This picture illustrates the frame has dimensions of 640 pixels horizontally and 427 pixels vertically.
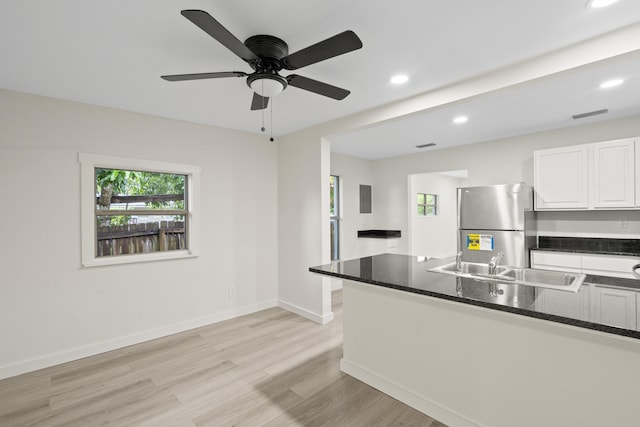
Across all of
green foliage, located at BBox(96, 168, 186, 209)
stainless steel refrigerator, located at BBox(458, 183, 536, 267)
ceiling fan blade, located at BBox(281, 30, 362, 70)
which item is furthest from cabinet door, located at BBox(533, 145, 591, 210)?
green foliage, located at BBox(96, 168, 186, 209)

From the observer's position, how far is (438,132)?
417 centimetres

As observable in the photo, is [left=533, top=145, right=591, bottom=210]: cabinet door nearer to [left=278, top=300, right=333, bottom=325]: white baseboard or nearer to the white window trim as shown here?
[left=278, top=300, right=333, bottom=325]: white baseboard

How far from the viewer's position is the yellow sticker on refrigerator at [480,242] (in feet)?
13.2

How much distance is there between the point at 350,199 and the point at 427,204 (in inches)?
101

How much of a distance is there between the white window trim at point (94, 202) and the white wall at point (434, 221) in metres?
3.85

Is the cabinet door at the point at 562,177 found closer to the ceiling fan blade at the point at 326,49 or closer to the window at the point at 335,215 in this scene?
the window at the point at 335,215

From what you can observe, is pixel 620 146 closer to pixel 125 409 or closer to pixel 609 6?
pixel 609 6

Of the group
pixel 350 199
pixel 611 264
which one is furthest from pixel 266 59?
pixel 611 264

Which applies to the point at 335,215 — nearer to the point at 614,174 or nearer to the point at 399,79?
the point at 399,79

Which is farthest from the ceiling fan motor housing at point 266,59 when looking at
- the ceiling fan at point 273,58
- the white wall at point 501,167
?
the white wall at point 501,167

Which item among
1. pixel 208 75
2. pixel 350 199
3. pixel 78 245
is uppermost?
pixel 208 75

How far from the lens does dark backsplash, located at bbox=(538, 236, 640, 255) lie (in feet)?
11.5

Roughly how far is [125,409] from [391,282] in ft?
6.92

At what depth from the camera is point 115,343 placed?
3086 millimetres
